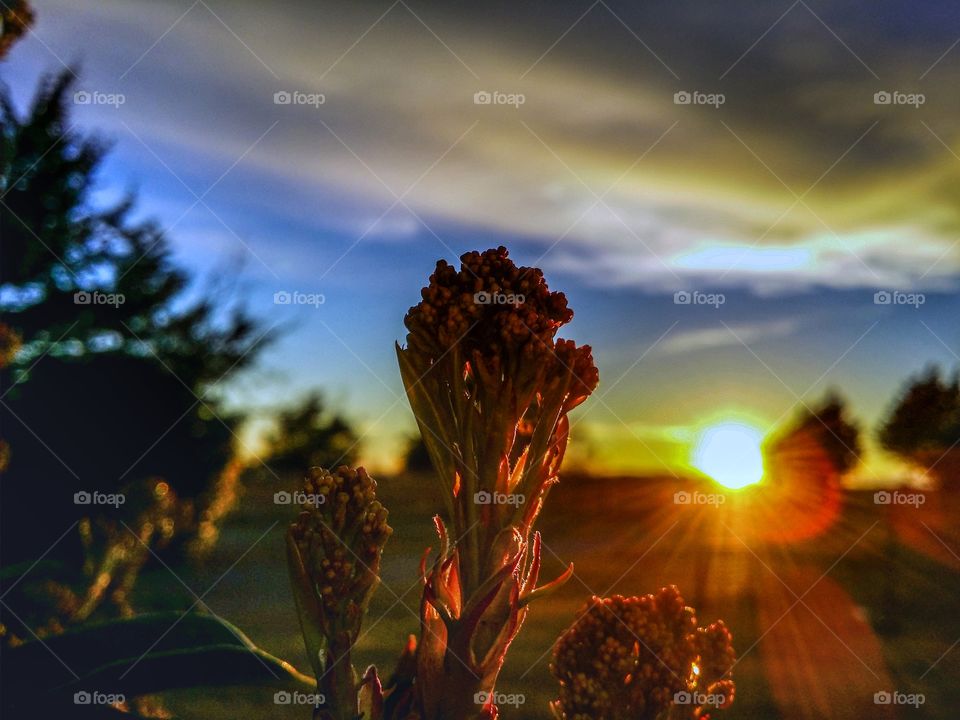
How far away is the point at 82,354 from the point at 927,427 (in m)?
6.19

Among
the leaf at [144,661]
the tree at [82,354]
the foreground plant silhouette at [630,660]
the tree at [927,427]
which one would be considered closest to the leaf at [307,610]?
the leaf at [144,661]

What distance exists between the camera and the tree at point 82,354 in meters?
4.82

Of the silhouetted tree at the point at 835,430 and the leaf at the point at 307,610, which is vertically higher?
the silhouetted tree at the point at 835,430

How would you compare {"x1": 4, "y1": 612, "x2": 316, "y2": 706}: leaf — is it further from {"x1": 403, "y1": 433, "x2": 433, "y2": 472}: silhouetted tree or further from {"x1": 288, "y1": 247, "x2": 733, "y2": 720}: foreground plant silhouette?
{"x1": 403, "y1": 433, "x2": 433, "y2": 472}: silhouetted tree

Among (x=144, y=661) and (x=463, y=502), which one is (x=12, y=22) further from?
(x=463, y=502)

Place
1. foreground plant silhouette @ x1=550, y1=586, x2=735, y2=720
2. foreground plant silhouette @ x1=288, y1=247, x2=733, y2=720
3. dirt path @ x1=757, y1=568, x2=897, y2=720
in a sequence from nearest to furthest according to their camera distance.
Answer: foreground plant silhouette @ x1=288, y1=247, x2=733, y2=720 < foreground plant silhouette @ x1=550, y1=586, x2=735, y2=720 < dirt path @ x1=757, y1=568, x2=897, y2=720

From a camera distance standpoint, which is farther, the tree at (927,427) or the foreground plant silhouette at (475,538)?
the tree at (927,427)

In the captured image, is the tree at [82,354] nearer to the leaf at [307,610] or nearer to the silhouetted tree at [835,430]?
the leaf at [307,610]

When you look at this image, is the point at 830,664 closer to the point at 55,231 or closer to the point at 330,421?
the point at 330,421

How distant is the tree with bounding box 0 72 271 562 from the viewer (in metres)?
4.82

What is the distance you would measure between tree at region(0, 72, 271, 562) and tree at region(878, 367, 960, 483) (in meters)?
5.03

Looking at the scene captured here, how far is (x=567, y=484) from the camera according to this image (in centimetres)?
861

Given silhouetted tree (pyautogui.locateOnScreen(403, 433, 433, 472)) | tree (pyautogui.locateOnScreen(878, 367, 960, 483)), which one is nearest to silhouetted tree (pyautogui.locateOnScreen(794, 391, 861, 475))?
tree (pyautogui.locateOnScreen(878, 367, 960, 483))

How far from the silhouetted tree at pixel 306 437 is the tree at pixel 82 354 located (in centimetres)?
119
